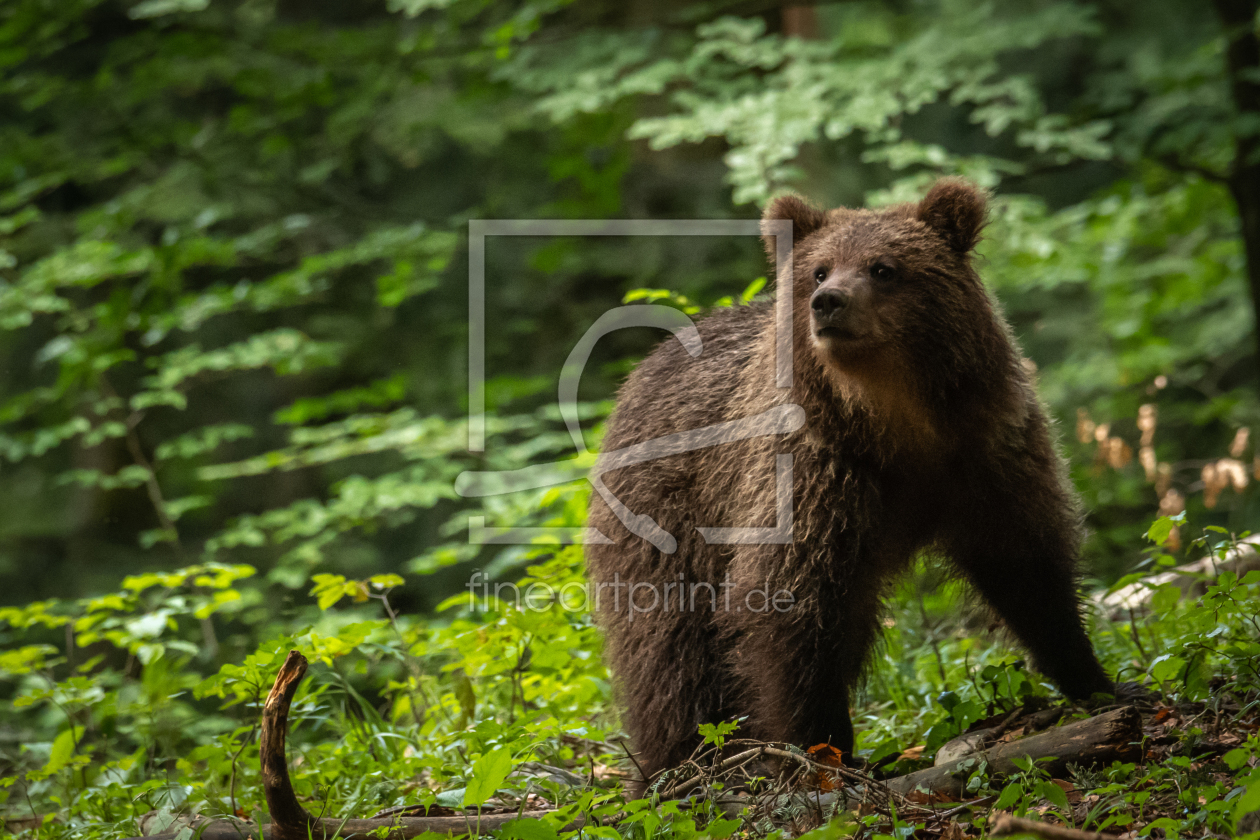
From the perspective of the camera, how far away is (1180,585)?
15.3 feet

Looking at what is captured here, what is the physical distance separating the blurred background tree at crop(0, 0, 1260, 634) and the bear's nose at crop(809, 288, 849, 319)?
8.37 ft

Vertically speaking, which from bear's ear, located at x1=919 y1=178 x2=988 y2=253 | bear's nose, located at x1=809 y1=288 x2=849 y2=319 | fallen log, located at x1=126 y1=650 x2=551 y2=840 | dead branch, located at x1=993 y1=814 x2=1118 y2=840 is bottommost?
fallen log, located at x1=126 y1=650 x2=551 y2=840

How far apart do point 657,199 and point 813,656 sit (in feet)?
23.3

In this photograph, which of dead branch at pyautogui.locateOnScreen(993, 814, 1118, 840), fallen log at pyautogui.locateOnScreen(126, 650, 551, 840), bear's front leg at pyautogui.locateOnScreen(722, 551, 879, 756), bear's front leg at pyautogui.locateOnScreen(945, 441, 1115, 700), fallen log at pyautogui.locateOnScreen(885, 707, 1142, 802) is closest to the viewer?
dead branch at pyautogui.locateOnScreen(993, 814, 1118, 840)

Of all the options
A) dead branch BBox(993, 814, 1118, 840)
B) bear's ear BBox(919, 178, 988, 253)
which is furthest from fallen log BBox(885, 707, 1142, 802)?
bear's ear BBox(919, 178, 988, 253)

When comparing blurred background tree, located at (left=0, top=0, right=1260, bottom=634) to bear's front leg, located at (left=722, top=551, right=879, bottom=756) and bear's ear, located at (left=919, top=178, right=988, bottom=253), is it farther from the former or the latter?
bear's ear, located at (left=919, top=178, right=988, bottom=253)

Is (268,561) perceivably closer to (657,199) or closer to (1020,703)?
(657,199)

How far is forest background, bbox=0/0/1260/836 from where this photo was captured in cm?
511

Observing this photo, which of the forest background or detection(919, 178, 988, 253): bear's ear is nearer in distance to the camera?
detection(919, 178, 988, 253): bear's ear

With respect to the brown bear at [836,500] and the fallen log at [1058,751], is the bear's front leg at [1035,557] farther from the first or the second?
the fallen log at [1058,751]

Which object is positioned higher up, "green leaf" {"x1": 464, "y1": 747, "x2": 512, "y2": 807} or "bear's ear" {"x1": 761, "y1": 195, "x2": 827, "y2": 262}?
"bear's ear" {"x1": 761, "y1": 195, "x2": 827, "y2": 262}

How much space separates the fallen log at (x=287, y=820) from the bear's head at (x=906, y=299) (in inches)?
69.5

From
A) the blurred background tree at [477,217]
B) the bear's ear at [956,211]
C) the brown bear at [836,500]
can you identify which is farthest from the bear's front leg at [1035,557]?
the blurred background tree at [477,217]

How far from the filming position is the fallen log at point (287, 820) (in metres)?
2.72
